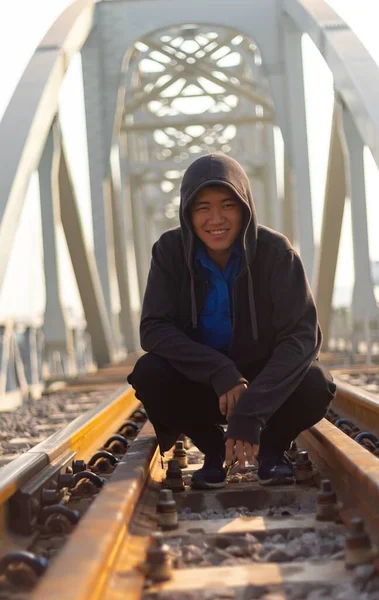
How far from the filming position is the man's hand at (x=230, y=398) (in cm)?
273

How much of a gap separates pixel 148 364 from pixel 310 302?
1.70ft

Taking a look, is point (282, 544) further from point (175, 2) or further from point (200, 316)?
point (175, 2)

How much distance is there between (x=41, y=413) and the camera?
687 centimetres

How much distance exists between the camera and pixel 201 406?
3068 mm

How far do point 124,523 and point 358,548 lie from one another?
20.5 inches

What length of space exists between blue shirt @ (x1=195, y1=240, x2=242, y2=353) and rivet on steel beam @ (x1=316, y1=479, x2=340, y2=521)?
0.67 metres

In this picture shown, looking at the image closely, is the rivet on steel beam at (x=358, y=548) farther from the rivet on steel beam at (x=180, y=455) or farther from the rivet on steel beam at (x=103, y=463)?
the rivet on steel beam at (x=180, y=455)

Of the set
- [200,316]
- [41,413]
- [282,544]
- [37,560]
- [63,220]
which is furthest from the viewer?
[63,220]

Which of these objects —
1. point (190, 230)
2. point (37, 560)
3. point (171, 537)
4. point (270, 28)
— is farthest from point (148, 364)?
point (270, 28)

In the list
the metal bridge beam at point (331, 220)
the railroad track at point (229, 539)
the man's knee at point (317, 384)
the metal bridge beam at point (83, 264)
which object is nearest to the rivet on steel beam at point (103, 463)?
the railroad track at point (229, 539)

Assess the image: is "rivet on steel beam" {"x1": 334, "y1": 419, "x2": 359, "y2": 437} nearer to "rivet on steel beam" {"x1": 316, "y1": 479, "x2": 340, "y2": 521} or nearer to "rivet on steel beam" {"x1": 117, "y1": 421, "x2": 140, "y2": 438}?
"rivet on steel beam" {"x1": 117, "y1": 421, "x2": 140, "y2": 438}

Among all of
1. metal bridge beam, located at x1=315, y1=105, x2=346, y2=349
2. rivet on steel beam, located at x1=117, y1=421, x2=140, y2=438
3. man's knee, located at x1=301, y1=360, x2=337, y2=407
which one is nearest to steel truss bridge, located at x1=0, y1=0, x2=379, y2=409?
metal bridge beam, located at x1=315, y1=105, x2=346, y2=349

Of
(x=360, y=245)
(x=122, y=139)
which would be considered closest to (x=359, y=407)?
(x=360, y=245)

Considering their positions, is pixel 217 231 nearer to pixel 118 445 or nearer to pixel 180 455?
pixel 180 455
